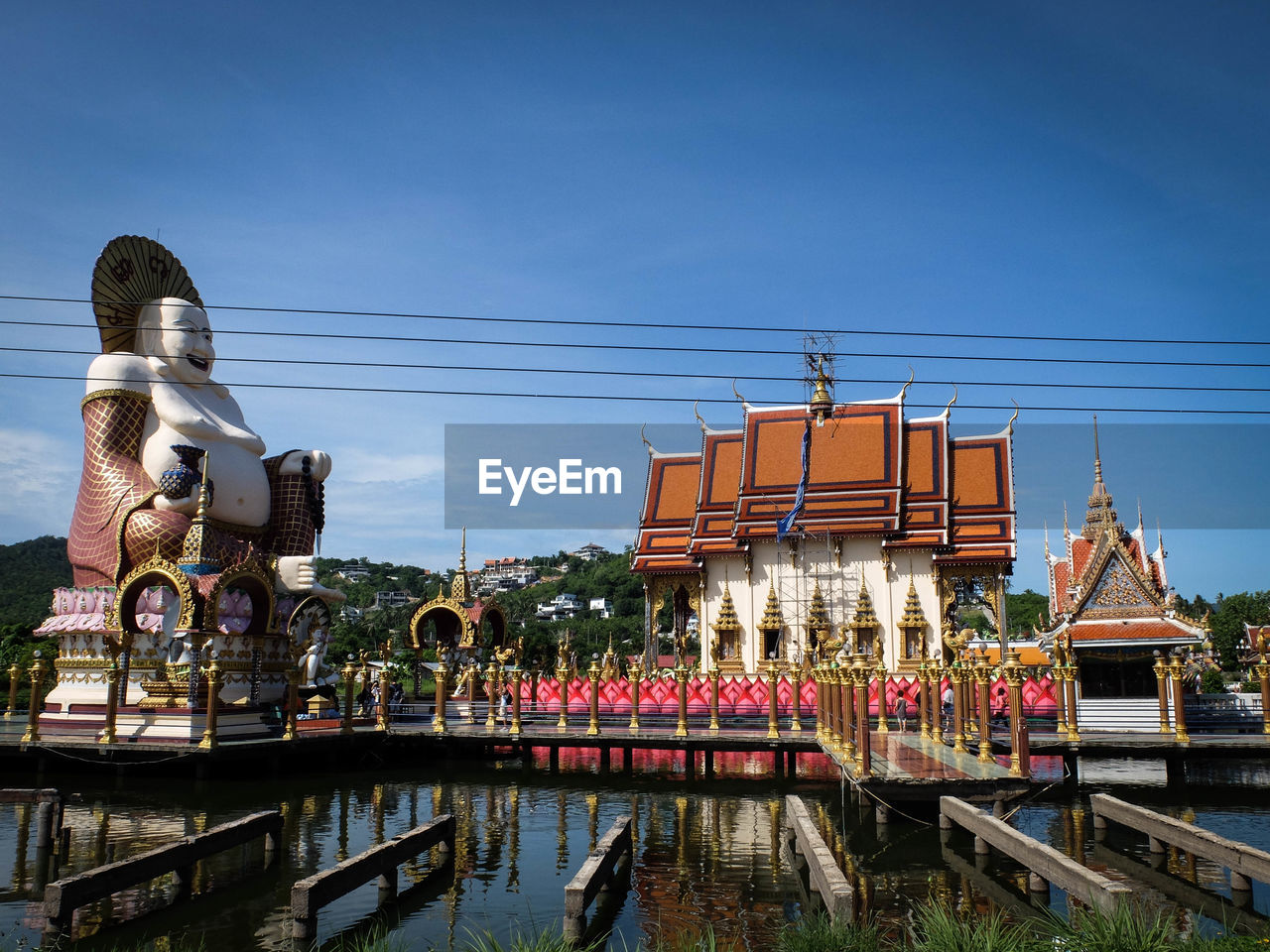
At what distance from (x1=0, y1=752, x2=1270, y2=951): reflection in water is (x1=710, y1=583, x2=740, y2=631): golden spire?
40.4ft

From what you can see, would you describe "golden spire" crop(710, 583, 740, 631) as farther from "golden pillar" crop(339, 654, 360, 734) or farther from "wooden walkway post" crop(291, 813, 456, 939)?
"wooden walkway post" crop(291, 813, 456, 939)

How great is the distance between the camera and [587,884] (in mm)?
8062

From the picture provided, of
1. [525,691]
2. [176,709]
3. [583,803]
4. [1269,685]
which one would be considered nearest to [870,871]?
[583,803]

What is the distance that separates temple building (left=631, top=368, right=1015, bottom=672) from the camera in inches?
1161

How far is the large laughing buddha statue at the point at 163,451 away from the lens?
2216 centimetres

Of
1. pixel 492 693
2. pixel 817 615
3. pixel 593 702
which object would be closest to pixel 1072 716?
pixel 593 702

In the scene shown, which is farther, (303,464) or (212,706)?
(303,464)

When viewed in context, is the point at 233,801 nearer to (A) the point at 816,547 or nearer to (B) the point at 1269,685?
(B) the point at 1269,685

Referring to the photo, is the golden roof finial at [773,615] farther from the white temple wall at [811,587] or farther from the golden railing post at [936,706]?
the golden railing post at [936,706]

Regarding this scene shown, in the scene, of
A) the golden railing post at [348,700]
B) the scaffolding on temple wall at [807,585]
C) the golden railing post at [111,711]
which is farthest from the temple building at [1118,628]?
the golden railing post at [111,711]

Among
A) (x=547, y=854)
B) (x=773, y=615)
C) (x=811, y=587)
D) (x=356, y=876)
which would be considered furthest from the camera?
(x=811, y=587)

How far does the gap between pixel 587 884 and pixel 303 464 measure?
19.2 m

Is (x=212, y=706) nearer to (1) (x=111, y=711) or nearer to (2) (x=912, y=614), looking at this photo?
(1) (x=111, y=711)

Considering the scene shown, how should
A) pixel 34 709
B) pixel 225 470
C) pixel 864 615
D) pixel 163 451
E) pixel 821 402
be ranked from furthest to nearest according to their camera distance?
pixel 821 402, pixel 864 615, pixel 225 470, pixel 163 451, pixel 34 709
